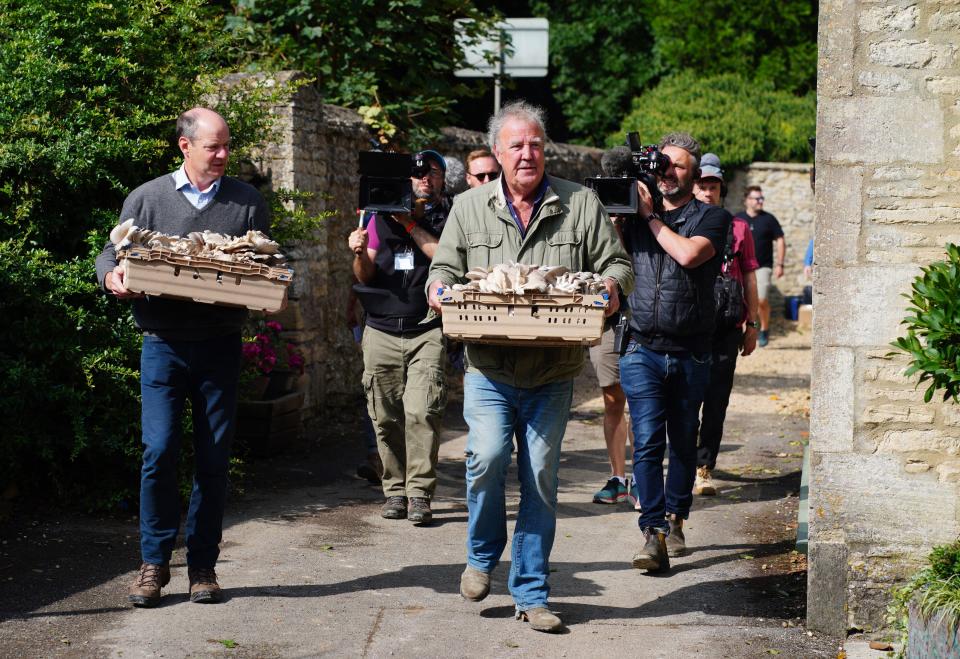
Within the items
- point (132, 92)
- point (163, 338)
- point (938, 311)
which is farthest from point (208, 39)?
point (938, 311)

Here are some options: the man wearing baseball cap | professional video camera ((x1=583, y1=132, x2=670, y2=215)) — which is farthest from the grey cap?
professional video camera ((x1=583, y1=132, x2=670, y2=215))

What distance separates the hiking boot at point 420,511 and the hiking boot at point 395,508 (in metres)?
0.10

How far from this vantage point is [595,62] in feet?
77.3

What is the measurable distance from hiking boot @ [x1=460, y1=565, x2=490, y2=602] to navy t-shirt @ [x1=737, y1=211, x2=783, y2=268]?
37.5 ft

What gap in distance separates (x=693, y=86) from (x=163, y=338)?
57.9 feet

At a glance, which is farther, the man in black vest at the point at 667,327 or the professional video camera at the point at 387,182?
the professional video camera at the point at 387,182

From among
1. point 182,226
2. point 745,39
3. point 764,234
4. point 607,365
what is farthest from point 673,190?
point 745,39

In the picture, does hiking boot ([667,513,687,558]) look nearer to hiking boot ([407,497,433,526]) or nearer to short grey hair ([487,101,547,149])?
hiking boot ([407,497,433,526])

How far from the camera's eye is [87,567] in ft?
18.7

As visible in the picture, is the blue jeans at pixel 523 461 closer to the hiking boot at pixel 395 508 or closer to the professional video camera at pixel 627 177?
the professional video camera at pixel 627 177

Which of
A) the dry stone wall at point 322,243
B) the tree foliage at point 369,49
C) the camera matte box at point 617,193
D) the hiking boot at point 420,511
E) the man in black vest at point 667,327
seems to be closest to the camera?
the camera matte box at point 617,193

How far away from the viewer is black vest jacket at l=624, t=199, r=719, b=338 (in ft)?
19.3

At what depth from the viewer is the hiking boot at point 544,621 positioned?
4.87 m

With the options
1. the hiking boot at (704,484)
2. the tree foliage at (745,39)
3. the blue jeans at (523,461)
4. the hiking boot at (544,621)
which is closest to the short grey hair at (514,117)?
the blue jeans at (523,461)
